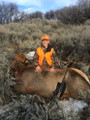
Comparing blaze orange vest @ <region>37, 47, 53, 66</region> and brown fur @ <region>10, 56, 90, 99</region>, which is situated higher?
blaze orange vest @ <region>37, 47, 53, 66</region>

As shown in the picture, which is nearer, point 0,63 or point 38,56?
point 0,63

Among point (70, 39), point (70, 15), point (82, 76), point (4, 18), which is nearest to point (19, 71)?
point (82, 76)

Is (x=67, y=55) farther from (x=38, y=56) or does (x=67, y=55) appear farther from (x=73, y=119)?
(x=73, y=119)

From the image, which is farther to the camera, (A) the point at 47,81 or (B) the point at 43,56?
(B) the point at 43,56

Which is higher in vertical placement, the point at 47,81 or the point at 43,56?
the point at 43,56

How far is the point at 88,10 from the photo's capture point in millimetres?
10680

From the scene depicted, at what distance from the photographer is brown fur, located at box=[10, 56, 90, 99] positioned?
2668 mm

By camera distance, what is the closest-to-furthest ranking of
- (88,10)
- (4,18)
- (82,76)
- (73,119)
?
(73,119) → (82,76) → (88,10) → (4,18)

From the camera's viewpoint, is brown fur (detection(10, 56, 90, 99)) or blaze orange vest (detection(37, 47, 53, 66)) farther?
blaze orange vest (detection(37, 47, 53, 66))

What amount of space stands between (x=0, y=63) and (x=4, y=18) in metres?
19.7

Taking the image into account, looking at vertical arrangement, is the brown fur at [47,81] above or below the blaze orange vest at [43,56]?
below

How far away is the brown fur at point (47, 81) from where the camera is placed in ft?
8.75

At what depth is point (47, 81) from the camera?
2.85m

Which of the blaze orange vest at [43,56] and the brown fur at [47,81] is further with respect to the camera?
the blaze orange vest at [43,56]
